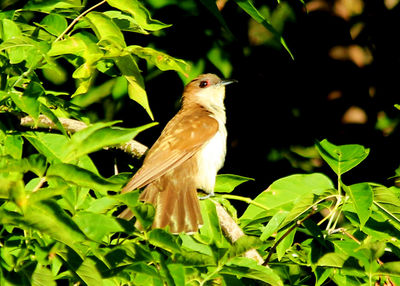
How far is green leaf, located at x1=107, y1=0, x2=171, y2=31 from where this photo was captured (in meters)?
2.89

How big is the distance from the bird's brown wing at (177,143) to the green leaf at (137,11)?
77 cm

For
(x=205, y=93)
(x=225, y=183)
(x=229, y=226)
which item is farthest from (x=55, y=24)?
(x=205, y=93)

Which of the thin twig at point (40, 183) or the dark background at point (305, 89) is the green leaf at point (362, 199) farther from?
the dark background at point (305, 89)

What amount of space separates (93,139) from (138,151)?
6.66 feet

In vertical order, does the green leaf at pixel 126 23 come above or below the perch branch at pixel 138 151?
Answer: above

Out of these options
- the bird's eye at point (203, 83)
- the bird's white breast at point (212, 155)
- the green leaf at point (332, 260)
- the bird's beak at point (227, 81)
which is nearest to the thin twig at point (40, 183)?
the green leaf at point (332, 260)

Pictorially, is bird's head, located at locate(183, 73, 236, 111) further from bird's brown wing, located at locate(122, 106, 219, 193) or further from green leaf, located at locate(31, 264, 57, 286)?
green leaf, located at locate(31, 264, 57, 286)

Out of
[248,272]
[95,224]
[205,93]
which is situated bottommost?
[205,93]

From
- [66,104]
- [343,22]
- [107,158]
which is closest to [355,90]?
[343,22]

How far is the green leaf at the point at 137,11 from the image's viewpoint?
114 inches

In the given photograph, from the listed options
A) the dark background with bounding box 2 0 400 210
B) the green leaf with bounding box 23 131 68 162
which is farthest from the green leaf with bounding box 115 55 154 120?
the dark background with bounding box 2 0 400 210

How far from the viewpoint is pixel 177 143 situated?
4.20 m

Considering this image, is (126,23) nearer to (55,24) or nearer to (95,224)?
(55,24)

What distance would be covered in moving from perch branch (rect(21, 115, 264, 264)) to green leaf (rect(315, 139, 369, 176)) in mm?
508
